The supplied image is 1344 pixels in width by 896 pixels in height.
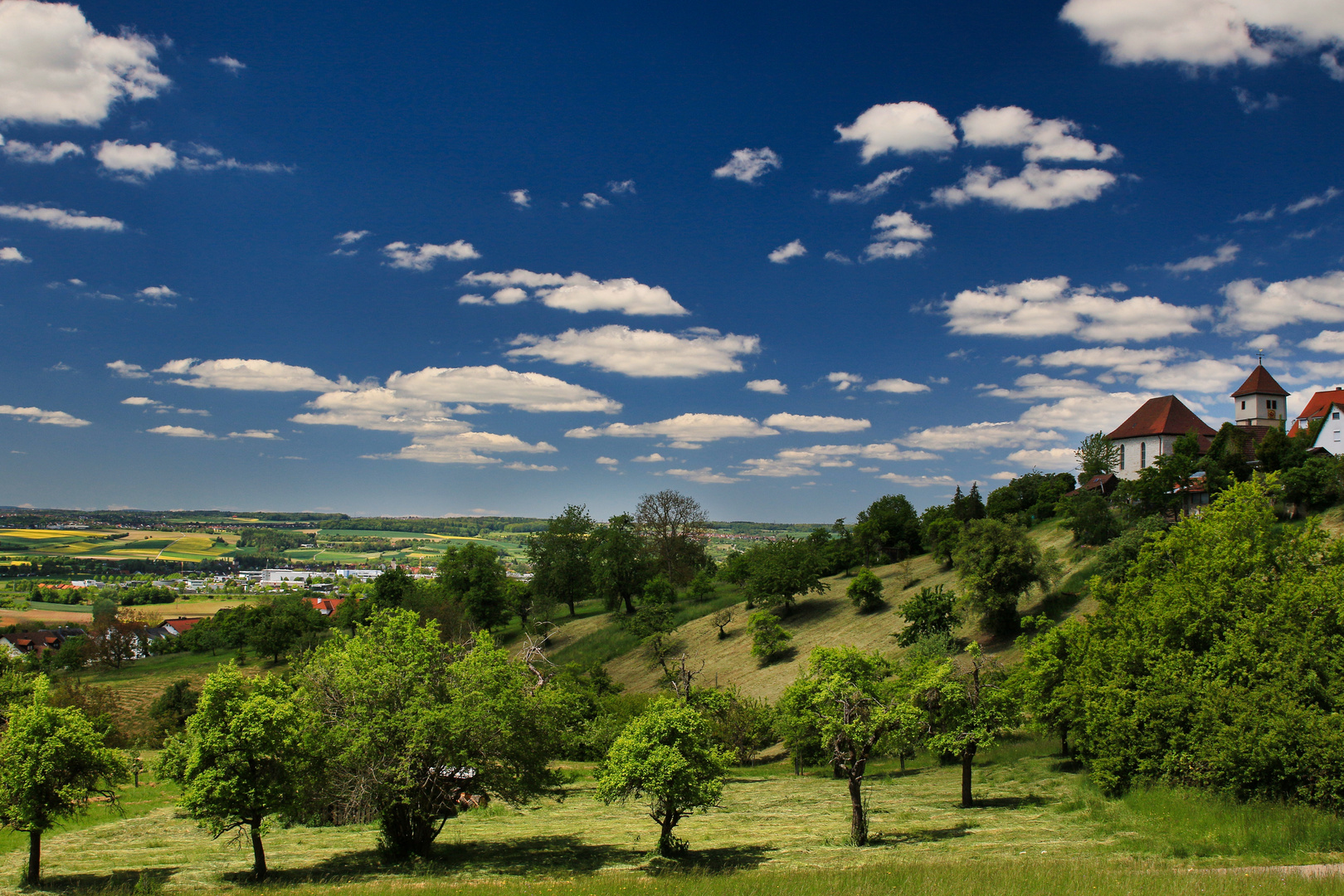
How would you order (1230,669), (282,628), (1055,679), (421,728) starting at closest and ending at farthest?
(421,728) < (1230,669) < (1055,679) < (282,628)

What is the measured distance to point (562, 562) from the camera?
87.5m

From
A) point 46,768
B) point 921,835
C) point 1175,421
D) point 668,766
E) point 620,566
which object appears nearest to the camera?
point 46,768

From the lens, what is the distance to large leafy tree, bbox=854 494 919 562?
74.4m

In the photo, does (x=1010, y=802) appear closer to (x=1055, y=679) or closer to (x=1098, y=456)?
(x=1055, y=679)

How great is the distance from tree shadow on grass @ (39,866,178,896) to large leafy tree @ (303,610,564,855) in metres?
4.22

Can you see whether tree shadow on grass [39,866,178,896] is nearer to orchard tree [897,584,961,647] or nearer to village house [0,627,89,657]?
orchard tree [897,584,961,647]

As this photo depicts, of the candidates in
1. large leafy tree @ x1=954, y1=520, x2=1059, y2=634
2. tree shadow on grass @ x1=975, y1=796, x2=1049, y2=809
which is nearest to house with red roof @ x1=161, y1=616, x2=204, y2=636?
large leafy tree @ x1=954, y1=520, x2=1059, y2=634

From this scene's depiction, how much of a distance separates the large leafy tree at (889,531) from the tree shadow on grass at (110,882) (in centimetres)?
6652

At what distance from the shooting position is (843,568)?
76.4 meters

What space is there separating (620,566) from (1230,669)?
2502 inches

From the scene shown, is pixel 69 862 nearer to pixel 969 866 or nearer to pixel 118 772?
pixel 118 772

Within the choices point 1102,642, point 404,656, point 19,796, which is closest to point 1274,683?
point 1102,642

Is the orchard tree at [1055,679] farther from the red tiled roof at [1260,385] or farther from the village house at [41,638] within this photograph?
the village house at [41,638]

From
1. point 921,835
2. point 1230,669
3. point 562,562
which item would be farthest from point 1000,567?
point 562,562
